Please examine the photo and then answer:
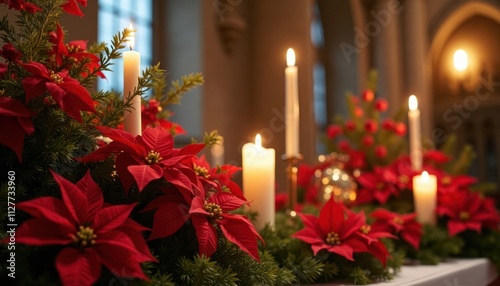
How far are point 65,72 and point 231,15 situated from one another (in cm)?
185

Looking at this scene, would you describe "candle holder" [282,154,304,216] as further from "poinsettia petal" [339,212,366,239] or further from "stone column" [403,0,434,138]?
"stone column" [403,0,434,138]

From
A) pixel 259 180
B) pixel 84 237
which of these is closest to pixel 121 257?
pixel 84 237

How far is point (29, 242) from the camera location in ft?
1.34

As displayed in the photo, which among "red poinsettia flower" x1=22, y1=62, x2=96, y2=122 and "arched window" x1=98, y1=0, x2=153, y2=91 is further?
"arched window" x1=98, y1=0, x2=153, y2=91

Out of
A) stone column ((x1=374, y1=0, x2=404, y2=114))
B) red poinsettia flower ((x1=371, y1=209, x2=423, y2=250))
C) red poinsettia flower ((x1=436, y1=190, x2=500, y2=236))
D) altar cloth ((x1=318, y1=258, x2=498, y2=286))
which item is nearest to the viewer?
altar cloth ((x1=318, y1=258, x2=498, y2=286))

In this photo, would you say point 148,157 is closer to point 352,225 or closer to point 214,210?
point 214,210

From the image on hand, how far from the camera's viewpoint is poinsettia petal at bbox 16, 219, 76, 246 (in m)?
0.41

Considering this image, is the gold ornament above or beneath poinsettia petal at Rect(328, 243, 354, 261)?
above

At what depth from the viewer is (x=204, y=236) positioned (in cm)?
52

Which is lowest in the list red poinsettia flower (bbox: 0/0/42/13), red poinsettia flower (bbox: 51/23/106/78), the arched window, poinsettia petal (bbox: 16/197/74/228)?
poinsettia petal (bbox: 16/197/74/228)

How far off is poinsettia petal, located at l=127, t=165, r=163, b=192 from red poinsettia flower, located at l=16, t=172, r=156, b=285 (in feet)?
0.09

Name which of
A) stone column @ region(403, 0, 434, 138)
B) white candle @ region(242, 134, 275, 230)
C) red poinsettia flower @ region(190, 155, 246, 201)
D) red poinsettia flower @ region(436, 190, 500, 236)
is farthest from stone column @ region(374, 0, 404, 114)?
red poinsettia flower @ region(190, 155, 246, 201)

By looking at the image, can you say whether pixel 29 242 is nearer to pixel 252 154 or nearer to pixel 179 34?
pixel 252 154

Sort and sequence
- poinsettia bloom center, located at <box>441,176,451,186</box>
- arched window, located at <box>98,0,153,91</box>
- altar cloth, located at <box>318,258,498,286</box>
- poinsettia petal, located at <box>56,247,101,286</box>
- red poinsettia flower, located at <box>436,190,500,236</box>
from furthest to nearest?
arched window, located at <box>98,0,153,91</box> → poinsettia bloom center, located at <box>441,176,451,186</box> → red poinsettia flower, located at <box>436,190,500,236</box> → altar cloth, located at <box>318,258,498,286</box> → poinsettia petal, located at <box>56,247,101,286</box>
